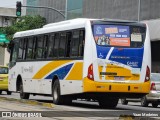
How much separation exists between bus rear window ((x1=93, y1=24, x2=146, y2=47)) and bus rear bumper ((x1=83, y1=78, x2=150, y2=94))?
4.79ft

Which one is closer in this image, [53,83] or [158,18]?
[53,83]

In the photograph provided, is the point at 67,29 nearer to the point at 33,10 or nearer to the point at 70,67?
the point at 70,67

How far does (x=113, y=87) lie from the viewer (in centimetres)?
2058

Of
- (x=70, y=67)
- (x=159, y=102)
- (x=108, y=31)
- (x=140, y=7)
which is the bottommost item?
(x=159, y=102)

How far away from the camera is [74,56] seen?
2164 cm

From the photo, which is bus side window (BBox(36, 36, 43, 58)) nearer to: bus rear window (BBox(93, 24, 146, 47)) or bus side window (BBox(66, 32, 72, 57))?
bus side window (BBox(66, 32, 72, 57))

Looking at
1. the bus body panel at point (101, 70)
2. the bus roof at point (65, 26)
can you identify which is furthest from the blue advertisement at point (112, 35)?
the bus roof at point (65, 26)

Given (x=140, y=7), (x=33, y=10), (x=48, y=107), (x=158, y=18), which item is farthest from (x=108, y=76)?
(x=33, y=10)

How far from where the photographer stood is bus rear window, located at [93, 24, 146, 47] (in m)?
20.8

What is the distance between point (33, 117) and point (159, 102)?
11938 millimetres

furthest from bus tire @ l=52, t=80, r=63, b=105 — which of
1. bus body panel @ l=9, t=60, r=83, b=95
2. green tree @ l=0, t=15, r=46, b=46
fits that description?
green tree @ l=0, t=15, r=46, b=46

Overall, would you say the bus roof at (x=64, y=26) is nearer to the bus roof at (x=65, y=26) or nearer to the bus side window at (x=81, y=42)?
the bus roof at (x=65, y=26)

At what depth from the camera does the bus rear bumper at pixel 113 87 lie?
20406 mm

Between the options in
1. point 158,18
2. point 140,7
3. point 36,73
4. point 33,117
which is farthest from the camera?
point 140,7
